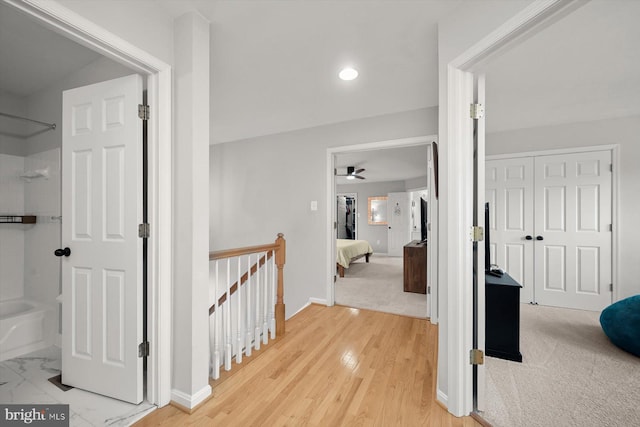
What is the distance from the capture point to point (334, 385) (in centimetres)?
180

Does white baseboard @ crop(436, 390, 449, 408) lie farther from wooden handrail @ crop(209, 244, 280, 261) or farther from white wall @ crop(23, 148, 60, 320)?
white wall @ crop(23, 148, 60, 320)

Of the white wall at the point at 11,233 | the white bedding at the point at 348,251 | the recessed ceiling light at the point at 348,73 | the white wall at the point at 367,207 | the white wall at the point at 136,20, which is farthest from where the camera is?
the white wall at the point at 367,207

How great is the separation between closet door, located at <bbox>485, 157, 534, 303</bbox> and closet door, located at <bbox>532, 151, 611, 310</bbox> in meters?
0.10

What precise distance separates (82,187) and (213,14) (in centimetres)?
143

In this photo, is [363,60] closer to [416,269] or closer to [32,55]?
[32,55]

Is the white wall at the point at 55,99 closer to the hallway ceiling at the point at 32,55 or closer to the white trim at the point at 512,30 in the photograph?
the hallway ceiling at the point at 32,55

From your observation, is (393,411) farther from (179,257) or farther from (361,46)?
(361,46)

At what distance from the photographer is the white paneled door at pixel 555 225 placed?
3188 millimetres

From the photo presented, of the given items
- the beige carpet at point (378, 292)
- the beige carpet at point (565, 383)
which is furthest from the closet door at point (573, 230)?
the beige carpet at point (378, 292)

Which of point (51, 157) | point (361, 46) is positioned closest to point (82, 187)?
point (51, 157)

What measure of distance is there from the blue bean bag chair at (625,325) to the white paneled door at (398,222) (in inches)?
220

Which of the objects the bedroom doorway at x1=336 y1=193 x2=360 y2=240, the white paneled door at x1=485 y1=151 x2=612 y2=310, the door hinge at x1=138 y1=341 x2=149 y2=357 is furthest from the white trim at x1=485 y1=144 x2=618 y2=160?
the bedroom doorway at x1=336 y1=193 x2=360 y2=240

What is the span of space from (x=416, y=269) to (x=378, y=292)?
729 mm

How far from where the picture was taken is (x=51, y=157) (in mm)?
2449
